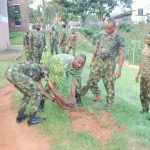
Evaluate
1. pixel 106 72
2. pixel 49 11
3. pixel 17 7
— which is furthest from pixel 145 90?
pixel 17 7

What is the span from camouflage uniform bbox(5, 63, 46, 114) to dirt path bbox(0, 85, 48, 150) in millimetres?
406

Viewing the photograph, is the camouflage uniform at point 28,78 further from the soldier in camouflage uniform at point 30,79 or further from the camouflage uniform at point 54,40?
the camouflage uniform at point 54,40

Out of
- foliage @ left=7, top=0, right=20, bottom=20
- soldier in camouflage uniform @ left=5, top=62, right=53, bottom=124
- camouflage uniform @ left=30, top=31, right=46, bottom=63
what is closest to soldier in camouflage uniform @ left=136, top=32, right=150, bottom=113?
soldier in camouflage uniform @ left=5, top=62, right=53, bottom=124

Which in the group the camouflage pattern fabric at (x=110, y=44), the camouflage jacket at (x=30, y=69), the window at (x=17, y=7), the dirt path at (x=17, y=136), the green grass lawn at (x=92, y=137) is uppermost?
the window at (x=17, y=7)

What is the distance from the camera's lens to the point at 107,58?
25.6ft

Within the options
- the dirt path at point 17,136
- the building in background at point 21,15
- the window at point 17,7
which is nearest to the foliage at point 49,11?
the building in background at point 21,15

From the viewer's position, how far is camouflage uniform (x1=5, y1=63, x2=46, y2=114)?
22.8 feet

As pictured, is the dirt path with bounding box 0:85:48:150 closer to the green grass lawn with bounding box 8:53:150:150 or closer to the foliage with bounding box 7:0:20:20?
the green grass lawn with bounding box 8:53:150:150

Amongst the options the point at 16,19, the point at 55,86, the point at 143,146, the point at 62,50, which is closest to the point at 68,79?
the point at 55,86

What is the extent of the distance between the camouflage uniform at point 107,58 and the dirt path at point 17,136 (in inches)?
70.7

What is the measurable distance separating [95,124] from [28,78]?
1458 millimetres

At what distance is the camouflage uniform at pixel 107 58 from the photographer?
25.4ft

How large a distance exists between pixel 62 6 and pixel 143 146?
4477 centimetres

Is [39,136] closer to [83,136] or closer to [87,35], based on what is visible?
[83,136]
